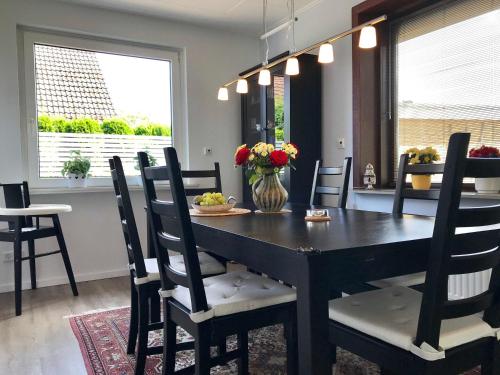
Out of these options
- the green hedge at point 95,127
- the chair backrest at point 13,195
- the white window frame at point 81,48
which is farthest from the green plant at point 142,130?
the chair backrest at point 13,195

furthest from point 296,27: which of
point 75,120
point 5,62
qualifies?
point 5,62

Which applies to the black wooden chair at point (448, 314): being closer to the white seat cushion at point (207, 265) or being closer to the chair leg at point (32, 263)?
the white seat cushion at point (207, 265)

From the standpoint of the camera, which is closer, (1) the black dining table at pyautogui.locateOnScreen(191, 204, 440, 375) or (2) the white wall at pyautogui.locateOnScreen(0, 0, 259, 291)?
(1) the black dining table at pyautogui.locateOnScreen(191, 204, 440, 375)

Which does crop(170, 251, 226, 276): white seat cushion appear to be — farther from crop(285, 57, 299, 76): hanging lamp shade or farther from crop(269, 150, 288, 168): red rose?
crop(285, 57, 299, 76): hanging lamp shade

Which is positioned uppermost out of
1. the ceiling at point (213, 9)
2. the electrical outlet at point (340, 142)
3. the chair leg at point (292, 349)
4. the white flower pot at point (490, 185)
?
the ceiling at point (213, 9)

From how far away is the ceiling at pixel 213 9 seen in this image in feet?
11.8

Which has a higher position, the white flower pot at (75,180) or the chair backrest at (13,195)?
the white flower pot at (75,180)

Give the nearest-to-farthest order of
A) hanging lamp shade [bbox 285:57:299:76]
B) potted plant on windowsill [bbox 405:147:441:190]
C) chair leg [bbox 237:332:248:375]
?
chair leg [bbox 237:332:248:375]
hanging lamp shade [bbox 285:57:299:76]
potted plant on windowsill [bbox 405:147:441:190]

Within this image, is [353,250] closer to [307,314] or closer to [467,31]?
[307,314]

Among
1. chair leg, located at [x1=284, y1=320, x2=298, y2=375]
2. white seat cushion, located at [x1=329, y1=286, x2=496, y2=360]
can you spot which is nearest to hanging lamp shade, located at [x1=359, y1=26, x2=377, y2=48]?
white seat cushion, located at [x1=329, y1=286, x2=496, y2=360]

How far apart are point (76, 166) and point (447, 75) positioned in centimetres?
310

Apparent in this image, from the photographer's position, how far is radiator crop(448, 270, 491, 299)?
2158 millimetres

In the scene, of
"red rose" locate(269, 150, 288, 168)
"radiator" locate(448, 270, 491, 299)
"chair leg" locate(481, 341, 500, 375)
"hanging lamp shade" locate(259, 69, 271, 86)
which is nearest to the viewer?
A: "chair leg" locate(481, 341, 500, 375)

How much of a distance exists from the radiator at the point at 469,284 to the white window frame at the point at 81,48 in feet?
9.16
